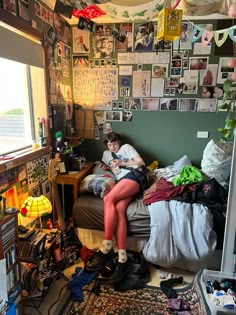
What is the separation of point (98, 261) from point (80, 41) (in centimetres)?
238

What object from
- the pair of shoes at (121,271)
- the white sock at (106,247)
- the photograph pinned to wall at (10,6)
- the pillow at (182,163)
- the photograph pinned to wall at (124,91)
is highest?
the photograph pinned to wall at (10,6)

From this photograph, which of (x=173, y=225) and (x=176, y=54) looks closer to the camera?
(x=173, y=225)

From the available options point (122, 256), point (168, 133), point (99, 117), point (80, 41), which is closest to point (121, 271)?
point (122, 256)

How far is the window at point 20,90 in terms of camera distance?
1.72 metres

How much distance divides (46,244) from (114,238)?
0.61m

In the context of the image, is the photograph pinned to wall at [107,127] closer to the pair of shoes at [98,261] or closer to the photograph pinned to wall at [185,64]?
the photograph pinned to wall at [185,64]

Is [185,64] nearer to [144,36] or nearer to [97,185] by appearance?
[144,36]

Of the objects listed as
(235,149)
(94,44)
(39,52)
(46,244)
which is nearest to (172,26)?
(235,149)

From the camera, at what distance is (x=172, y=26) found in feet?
4.99

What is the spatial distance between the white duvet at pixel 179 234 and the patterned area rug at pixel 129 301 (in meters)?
0.22

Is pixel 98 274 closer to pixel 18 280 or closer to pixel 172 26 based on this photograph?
pixel 18 280

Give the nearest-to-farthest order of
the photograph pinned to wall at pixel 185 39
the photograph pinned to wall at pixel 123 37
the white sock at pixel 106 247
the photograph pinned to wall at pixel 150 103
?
the white sock at pixel 106 247
the photograph pinned to wall at pixel 185 39
the photograph pinned to wall at pixel 123 37
the photograph pinned to wall at pixel 150 103

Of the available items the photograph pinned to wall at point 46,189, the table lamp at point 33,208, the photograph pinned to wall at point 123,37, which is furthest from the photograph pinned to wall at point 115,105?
the table lamp at point 33,208

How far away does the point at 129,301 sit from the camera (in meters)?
1.70
